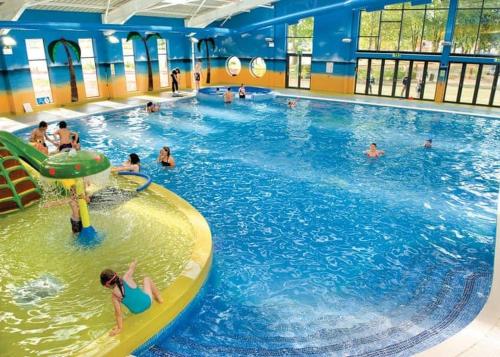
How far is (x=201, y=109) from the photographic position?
61.5 ft

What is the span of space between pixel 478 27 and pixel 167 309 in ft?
65.2

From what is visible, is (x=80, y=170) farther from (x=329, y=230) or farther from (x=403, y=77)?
(x=403, y=77)

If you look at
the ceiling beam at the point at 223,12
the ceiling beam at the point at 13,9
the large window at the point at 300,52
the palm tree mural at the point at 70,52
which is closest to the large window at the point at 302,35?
the large window at the point at 300,52

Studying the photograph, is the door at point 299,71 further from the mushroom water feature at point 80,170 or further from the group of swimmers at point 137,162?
the mushroom water feature at point 80,170

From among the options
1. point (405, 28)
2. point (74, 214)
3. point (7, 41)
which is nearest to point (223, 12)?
point (405, 28)

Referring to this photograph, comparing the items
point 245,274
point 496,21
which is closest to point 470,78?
point 496,21

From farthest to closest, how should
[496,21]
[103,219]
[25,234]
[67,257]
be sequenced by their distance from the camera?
[496,21]
[103,219]
[25,234]
[67,257]

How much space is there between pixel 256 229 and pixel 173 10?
18.4m

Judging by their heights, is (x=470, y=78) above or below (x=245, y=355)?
above

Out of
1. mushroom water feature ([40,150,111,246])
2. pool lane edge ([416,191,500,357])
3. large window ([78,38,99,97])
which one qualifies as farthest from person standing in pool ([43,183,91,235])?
large window ([78,38,99,97])

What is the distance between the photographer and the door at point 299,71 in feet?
79.4

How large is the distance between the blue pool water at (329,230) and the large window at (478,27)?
5.47 meters

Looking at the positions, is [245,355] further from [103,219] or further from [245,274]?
[103,219]

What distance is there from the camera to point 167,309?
15.4 feet
